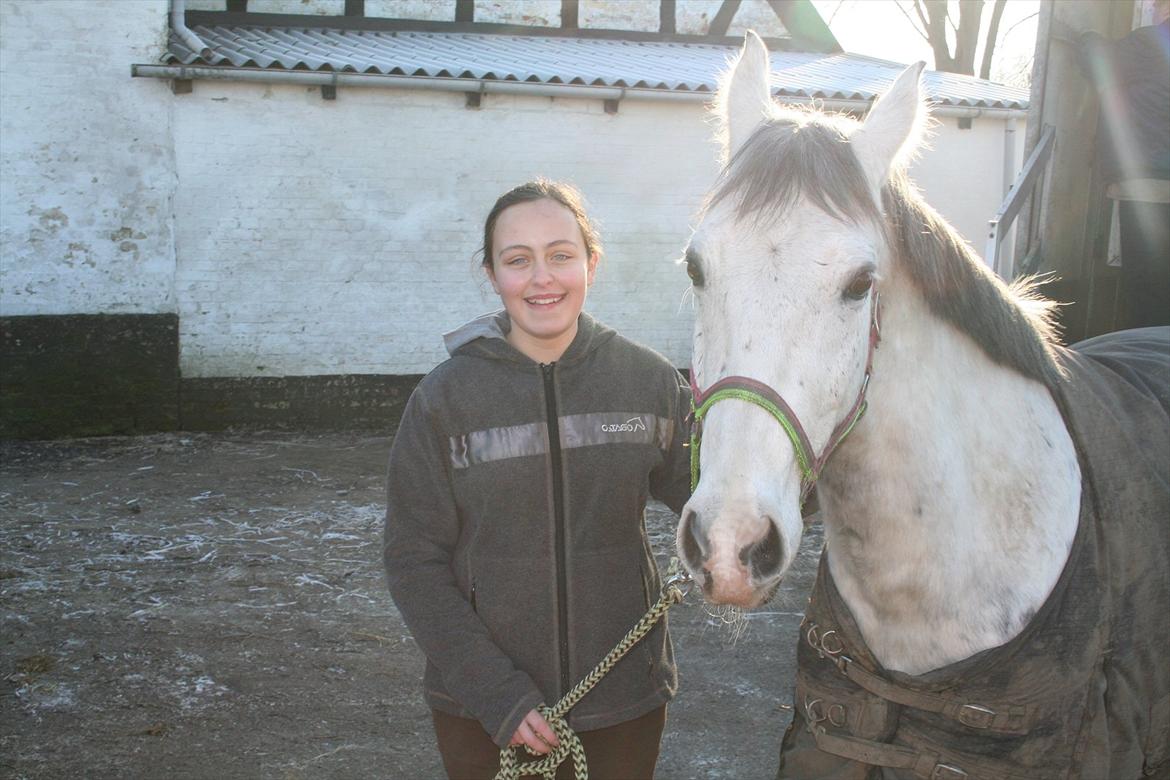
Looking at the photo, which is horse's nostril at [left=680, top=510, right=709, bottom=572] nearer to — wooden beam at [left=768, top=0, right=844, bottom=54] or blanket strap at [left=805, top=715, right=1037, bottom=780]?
blanket strap at [left=805, top=715, right=1037, bottom=780]

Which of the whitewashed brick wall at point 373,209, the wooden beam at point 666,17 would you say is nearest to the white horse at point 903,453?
the whitewashed brick wall at point 373,209

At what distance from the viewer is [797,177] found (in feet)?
5.95

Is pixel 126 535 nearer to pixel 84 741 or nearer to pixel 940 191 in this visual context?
pixel 84 741

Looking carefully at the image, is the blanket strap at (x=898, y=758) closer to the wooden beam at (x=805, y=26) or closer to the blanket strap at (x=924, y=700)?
the blanket strap at (x=924, y=700)

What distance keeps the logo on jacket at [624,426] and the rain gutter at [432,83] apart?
662 centimetres

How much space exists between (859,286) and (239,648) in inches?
133

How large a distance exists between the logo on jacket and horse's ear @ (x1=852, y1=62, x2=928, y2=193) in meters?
0.65

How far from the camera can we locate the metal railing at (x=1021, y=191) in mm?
4496

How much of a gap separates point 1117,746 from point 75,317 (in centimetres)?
828

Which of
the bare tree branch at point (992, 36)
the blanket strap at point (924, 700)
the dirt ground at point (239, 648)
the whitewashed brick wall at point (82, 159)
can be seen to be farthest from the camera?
the bare tree branch at point (992, 36)

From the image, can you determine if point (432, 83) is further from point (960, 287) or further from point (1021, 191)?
point (960, 287)

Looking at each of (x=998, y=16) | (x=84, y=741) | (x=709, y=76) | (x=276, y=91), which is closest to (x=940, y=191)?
(x=709, y=76)

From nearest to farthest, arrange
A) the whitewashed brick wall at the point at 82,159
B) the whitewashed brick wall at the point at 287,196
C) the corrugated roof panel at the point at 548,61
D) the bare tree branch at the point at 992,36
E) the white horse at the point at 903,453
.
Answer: the white horse at the point at 903,453 < the whitewashed brick wall at the point at 82,159 < the whitewashed brick wall at the point at 287,196 < the corrugated roof panel at the point at 548,61 < the bare tree branch at the point at 992,36

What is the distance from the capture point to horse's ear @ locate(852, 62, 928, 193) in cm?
191
